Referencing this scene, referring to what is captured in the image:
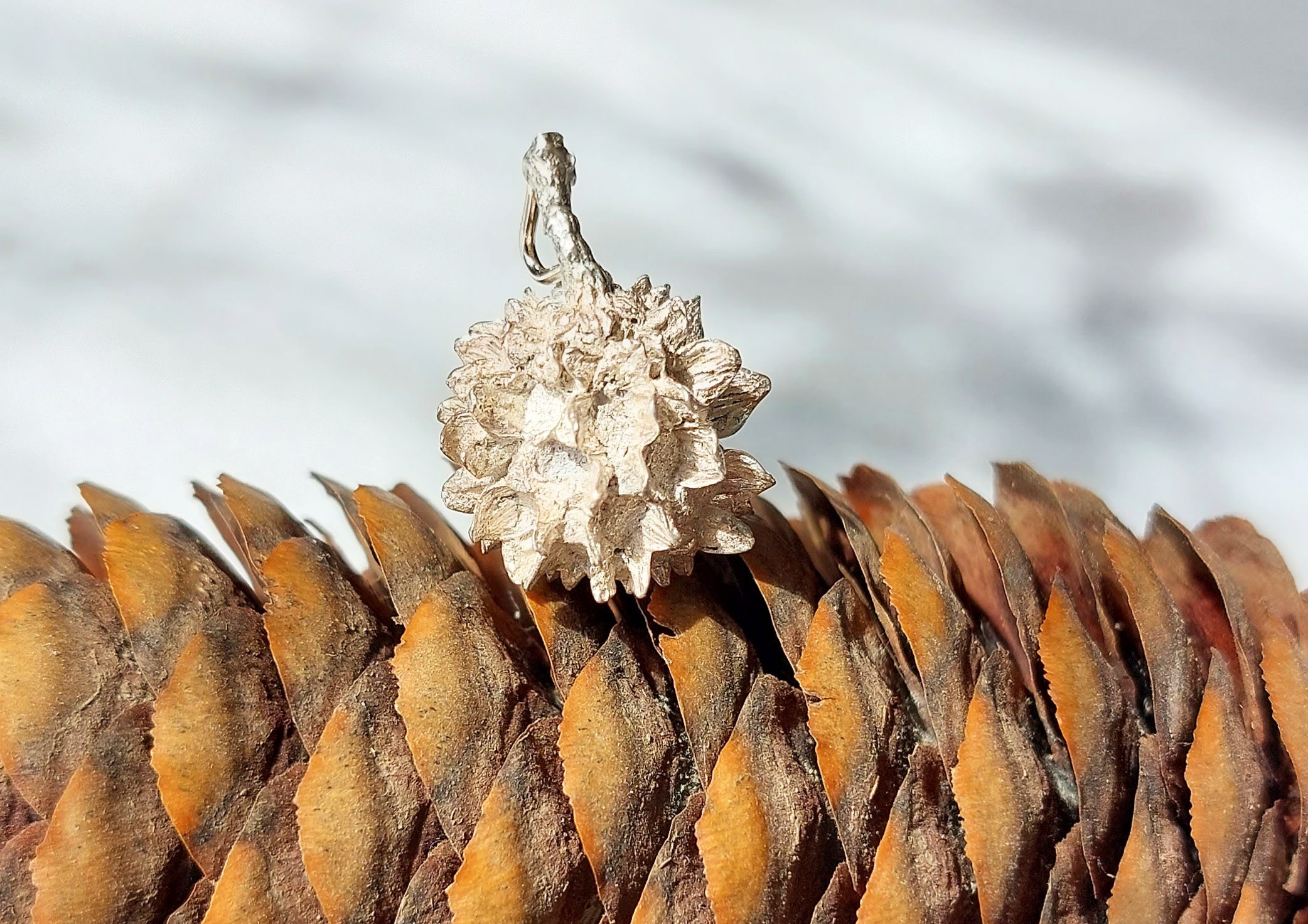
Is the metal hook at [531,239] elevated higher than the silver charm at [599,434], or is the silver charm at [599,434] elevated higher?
the metal hook at [531,239]

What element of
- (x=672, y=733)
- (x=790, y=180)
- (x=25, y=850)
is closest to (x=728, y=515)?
(x=672, y=733)

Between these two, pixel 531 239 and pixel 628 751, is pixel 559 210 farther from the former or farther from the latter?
pixel 628 751

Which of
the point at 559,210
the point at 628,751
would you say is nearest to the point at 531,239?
the point at 559,210

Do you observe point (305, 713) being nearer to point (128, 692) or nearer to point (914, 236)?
point (128, 692)

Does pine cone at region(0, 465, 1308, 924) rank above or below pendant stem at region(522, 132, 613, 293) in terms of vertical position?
below

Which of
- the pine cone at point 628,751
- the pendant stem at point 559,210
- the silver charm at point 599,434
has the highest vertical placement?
the pendant stem at point 559,210
